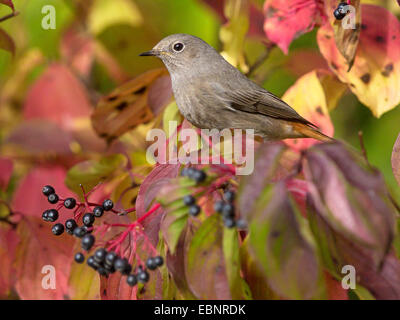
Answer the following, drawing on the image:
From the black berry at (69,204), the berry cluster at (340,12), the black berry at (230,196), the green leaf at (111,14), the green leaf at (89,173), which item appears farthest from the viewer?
the green leaf at (111,14)

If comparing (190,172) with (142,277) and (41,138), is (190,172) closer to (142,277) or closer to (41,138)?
(142,277)

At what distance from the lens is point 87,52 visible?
3848 mm

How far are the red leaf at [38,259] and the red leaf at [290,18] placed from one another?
47.1 inches

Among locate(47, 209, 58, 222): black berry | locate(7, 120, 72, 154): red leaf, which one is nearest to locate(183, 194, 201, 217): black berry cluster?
locate(47, 209, 58, 222): black berry

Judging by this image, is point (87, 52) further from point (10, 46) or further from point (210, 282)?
point (210, 282)

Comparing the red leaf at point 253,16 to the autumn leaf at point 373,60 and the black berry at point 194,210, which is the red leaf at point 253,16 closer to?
the autumn leaf at point 373,60

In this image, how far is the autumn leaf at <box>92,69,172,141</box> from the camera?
2.45m

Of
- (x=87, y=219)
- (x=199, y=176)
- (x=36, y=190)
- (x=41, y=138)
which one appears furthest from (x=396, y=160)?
(x=41, y=138)

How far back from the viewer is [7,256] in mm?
2377

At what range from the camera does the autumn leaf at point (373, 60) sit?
7.01 ft

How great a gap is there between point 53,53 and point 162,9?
98 centimetres

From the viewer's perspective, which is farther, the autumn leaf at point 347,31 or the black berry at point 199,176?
the autumn leaf at point 347,31

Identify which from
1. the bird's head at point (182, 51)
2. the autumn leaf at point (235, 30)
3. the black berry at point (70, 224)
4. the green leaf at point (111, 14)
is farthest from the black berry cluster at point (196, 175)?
the green leaf at point (111, 14)

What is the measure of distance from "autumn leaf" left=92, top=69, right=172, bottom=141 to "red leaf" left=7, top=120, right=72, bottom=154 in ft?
2.73
